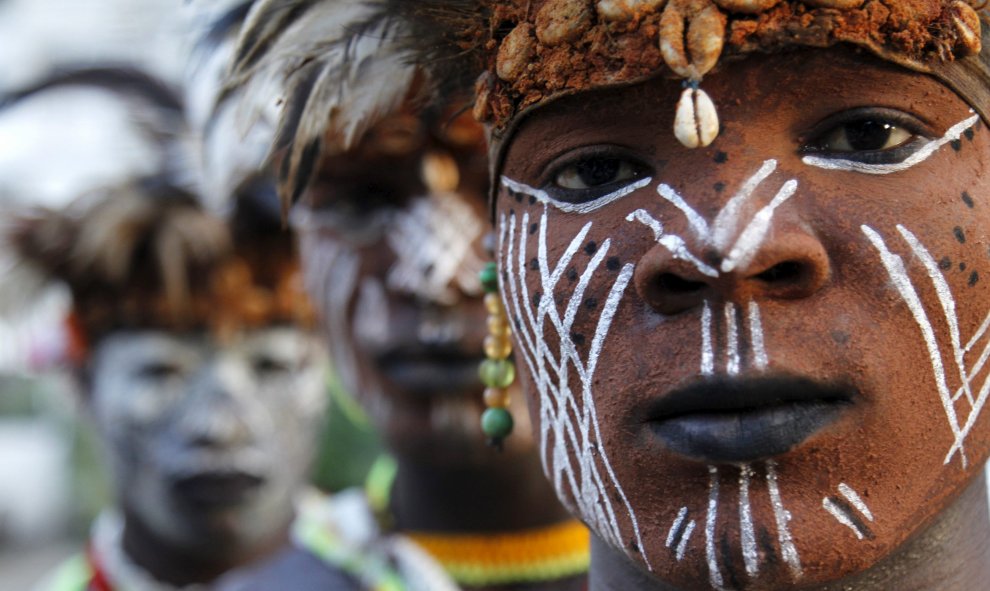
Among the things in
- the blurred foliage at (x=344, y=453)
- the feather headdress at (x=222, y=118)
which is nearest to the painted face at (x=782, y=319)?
the feather headdress at (x=222, y=118)

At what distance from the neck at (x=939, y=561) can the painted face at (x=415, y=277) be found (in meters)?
1.75

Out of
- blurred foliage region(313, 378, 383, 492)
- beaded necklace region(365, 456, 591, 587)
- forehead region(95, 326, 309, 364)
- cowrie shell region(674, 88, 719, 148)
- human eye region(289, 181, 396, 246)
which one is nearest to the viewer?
cowrie shell region(674, 88, 719, 148)

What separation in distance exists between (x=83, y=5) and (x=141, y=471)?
2469mm

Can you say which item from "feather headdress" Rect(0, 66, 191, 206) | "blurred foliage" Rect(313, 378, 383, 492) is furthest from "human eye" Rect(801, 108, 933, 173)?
"blurred foliage" Rect(313, 378, 383, 492)

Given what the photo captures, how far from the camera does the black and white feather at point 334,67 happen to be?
2.46m

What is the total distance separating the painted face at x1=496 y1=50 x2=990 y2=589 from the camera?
1.84m

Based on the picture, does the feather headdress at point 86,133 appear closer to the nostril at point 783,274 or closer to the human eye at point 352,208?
the human eye at point 352,208

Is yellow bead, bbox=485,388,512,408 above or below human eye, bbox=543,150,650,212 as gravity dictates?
below

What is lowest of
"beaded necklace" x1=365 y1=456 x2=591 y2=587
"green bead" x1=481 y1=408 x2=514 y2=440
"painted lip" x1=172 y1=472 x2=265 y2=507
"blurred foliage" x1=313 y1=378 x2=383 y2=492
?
"blurred foliage" x1=313 y1=378 x2=383 y2=492

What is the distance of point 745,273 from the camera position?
1.81m

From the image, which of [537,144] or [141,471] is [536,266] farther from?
[141,471]

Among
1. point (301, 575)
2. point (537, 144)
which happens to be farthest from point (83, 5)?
point (537, 144)

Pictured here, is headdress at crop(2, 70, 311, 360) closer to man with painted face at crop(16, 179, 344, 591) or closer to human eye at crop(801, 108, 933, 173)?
man with painted face at crop(16, 179, 344, 591)

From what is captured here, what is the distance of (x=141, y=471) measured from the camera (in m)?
4.89
